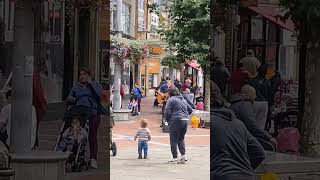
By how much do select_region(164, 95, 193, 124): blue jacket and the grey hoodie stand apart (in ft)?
17.0

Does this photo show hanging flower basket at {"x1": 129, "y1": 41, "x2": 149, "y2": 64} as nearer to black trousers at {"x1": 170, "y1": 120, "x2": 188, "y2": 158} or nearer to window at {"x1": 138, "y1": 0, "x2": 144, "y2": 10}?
black trousers at {"x1": 170, "y1": 120, "x2": 188, "y2": 158}

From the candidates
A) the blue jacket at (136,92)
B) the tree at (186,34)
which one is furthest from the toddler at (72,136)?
the blue jacket at (136,92)

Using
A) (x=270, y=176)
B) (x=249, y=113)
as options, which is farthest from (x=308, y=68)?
(x=270, y=176)

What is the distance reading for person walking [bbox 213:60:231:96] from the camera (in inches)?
182

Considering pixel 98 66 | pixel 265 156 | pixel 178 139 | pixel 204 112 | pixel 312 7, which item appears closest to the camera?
pixel 312 7

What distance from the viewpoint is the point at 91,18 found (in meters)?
4.95

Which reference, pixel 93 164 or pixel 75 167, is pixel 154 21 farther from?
pixel 75 167

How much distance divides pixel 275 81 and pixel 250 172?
30.2 inches

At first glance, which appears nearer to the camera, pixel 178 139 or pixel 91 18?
pixel 91 18

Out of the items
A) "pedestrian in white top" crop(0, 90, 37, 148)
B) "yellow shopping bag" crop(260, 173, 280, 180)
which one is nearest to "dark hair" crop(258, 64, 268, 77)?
"yellow shopping bag" crop(260, 173, 280, 180)

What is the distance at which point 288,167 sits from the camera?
4.70 metres

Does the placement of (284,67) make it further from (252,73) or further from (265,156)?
(265,156)

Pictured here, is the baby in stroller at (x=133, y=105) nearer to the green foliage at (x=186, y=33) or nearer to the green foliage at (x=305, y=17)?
the green foliage at (x=186, y=33)

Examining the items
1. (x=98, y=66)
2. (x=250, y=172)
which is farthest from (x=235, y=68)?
(x=98, y=66)
